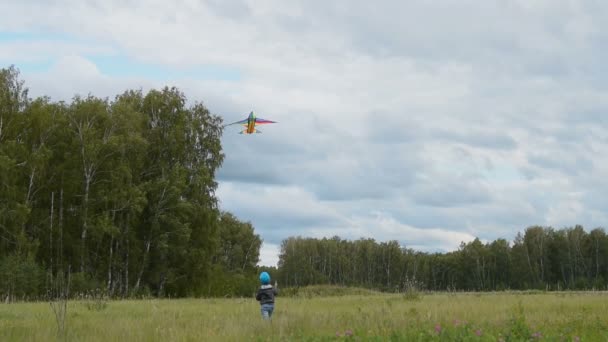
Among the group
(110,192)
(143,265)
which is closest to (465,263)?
(143,265)

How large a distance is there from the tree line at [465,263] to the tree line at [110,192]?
6018 cm

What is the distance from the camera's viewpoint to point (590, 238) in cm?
10862

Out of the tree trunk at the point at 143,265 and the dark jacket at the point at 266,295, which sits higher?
the tree trunk at the point at 143,265

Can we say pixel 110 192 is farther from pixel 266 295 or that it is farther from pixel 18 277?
pixel 266 295

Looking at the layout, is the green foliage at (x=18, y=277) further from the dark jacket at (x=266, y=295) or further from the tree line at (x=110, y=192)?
the dark jacket at (x=266, y=295)

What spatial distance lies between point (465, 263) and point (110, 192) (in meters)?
96.2

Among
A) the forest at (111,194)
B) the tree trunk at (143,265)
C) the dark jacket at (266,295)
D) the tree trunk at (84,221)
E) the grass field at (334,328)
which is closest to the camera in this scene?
the grass field at (334,328)

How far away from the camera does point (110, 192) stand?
134 ft

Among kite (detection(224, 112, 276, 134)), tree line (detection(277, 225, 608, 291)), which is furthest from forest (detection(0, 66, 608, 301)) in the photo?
tree line (detection(277, 225, 608, 291))

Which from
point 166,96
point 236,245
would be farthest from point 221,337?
point 236,245

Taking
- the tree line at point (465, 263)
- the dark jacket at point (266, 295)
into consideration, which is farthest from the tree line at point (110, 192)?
the tree line at point (465, 263)

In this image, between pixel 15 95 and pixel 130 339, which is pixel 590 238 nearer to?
pixel 15 95

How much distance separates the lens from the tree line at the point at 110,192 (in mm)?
37719

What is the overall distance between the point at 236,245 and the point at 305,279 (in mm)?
24249
